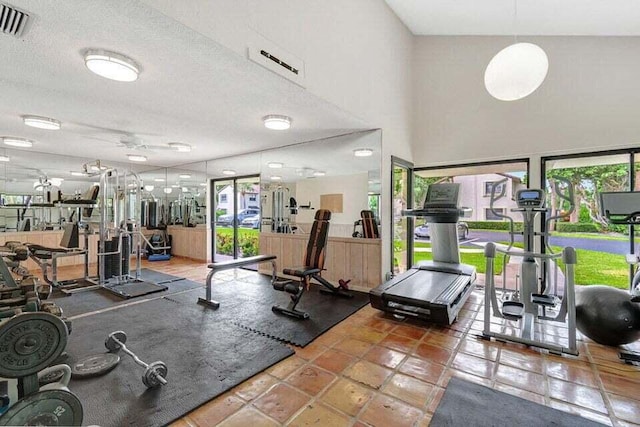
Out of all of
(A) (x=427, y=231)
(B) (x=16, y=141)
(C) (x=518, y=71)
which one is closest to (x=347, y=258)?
(A) (x=427, y=231)

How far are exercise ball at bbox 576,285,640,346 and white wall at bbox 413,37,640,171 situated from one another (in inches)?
82.6

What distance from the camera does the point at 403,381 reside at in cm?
214

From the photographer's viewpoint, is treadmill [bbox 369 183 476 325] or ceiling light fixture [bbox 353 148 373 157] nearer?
treadmill [bbox 369 183 476 325]

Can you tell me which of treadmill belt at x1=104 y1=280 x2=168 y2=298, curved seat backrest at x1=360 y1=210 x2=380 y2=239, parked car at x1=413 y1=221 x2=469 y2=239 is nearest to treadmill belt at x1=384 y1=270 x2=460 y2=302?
curved seat backrest at x1=360 y1=210 x2=380 y2=239

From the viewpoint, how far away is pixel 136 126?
4.27m

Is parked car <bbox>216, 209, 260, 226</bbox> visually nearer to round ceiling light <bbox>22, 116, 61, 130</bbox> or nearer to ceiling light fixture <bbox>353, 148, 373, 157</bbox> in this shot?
ceiling light fixture <bbox>353, 148, 373, 157</bbox>

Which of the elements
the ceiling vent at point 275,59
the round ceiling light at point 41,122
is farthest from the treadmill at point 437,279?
the round ceiling light at point 41,122

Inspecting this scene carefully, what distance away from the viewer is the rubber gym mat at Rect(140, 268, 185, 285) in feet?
17.0

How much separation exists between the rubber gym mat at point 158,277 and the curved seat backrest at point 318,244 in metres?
2.91

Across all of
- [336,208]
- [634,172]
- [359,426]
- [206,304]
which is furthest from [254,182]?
[634,172]

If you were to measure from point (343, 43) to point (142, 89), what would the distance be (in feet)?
7.66

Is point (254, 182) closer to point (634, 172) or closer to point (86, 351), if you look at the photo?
point (86, 351)

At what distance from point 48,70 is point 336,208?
383 centimetres

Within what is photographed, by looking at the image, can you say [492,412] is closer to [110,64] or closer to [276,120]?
[276,120]
